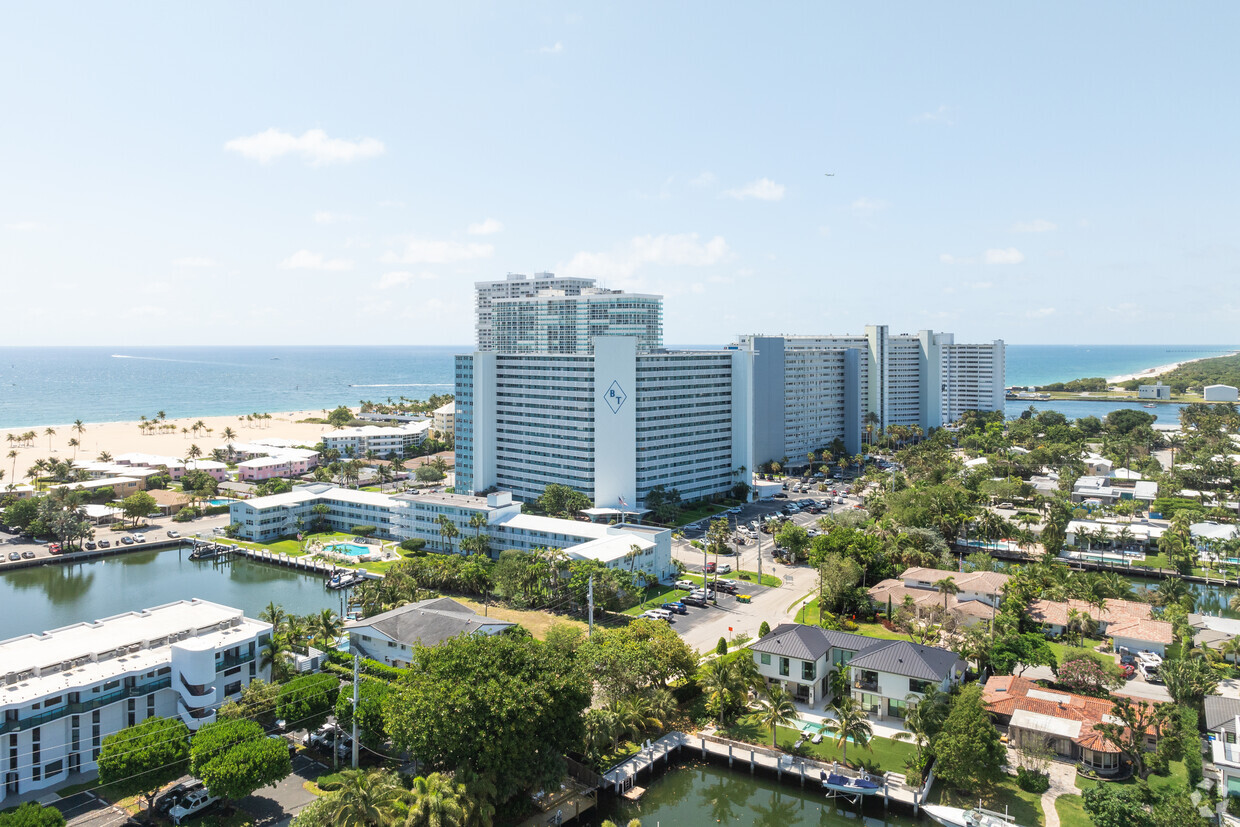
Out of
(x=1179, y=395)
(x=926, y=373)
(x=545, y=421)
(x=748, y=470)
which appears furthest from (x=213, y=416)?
(x=1179, y=395)

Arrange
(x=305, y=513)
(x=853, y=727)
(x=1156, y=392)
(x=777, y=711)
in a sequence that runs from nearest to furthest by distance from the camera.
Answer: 1. (x=853, y=727)
2. (x=777, y=711)
3. (x=305, y=513)
4. (x=1156, y=392)

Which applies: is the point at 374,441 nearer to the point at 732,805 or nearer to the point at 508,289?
the point at 508,289

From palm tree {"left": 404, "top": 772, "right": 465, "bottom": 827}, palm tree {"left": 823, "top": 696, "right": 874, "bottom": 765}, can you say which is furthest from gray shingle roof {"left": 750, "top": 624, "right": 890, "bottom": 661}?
palm tree {"left": 404, "top": 772, "right": 465, "bottom": 827}

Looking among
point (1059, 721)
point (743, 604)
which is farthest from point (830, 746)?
point (743, 604)

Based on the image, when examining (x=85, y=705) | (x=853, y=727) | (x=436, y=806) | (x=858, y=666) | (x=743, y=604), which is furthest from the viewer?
(x=743, y=604)

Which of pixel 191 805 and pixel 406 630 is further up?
pixel 406 630

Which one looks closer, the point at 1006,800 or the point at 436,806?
the point at 436,806

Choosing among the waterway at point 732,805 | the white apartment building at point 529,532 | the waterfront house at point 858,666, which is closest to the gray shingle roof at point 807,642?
the waterfront house at point 858,666
